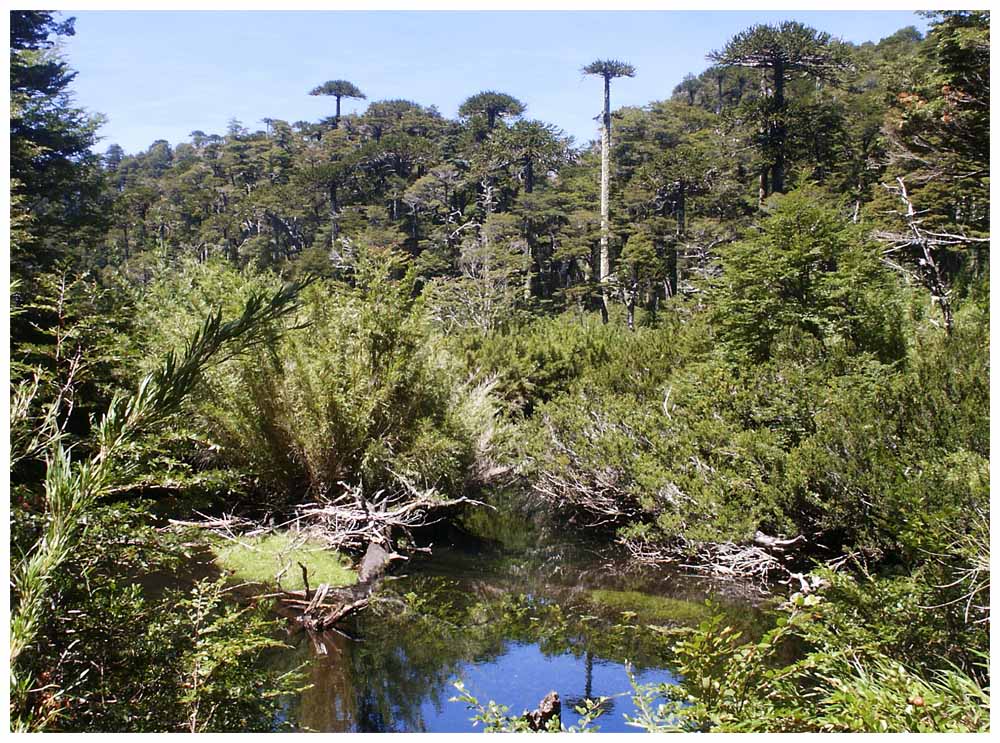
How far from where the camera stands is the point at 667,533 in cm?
1062

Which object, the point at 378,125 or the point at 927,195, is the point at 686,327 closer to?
the point at 927,195

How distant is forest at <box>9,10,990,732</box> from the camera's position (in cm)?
347

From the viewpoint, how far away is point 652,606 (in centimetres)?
937

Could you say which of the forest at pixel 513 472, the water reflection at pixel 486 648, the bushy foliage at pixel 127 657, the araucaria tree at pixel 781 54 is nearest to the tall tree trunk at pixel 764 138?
the forest at pixel 513 472

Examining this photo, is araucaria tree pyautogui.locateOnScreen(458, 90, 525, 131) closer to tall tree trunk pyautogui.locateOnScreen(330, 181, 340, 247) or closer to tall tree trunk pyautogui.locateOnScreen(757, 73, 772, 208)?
tall tree trunk pyautogui.locateOnScreen(330, 181, 340, 247)

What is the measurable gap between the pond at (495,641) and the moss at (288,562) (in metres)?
0.78

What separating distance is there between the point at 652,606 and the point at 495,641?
2.07 m

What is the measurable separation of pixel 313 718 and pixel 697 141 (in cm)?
3260

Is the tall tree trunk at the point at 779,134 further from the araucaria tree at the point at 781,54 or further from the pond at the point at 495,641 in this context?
the pond at the point at 495,641

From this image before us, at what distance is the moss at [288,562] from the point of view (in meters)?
9.88

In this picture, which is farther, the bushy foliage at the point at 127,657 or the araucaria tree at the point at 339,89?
the araucaria tree at the point at 339,89

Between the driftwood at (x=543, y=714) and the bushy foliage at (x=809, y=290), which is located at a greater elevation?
the bushy foliage at (x=809, y=290)

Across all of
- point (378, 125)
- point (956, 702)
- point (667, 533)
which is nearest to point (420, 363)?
point (667, 533)

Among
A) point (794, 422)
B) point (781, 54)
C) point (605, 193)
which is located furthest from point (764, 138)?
point (794, 422)
